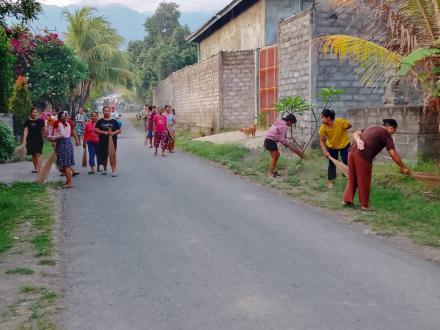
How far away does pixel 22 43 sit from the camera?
24703mm

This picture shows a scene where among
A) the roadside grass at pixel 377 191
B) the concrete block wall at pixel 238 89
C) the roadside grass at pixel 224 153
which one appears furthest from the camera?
the concrete block wall at pixel 238 89

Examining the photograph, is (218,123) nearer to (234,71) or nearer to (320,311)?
(234,71)

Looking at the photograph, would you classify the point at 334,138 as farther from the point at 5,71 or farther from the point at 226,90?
the point at 226,90

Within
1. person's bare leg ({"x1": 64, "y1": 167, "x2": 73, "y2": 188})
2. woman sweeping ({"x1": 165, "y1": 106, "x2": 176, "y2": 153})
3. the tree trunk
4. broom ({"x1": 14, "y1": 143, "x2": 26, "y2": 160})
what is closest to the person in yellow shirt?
person's bare leg ({"x1": 64, "y1": 167, "x2": 73, "y2": 188})

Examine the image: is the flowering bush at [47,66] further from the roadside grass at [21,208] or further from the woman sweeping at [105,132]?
the roadside grass at [21,208]

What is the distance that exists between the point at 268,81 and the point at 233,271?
1504 centimetres

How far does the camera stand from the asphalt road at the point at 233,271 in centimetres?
413

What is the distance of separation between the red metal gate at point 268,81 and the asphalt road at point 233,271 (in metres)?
10.3

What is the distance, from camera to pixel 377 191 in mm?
9359

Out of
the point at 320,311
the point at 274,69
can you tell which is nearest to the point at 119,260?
the point at 320,311

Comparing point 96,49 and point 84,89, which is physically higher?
point 96,49

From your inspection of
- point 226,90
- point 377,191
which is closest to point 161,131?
point 226,90

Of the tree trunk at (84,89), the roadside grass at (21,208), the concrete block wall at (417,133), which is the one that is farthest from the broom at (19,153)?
the tree trunk at (84,89)

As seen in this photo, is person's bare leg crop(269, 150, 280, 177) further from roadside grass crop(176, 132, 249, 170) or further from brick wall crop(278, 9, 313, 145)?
brick wall crop(278, 9, 313, 145)
